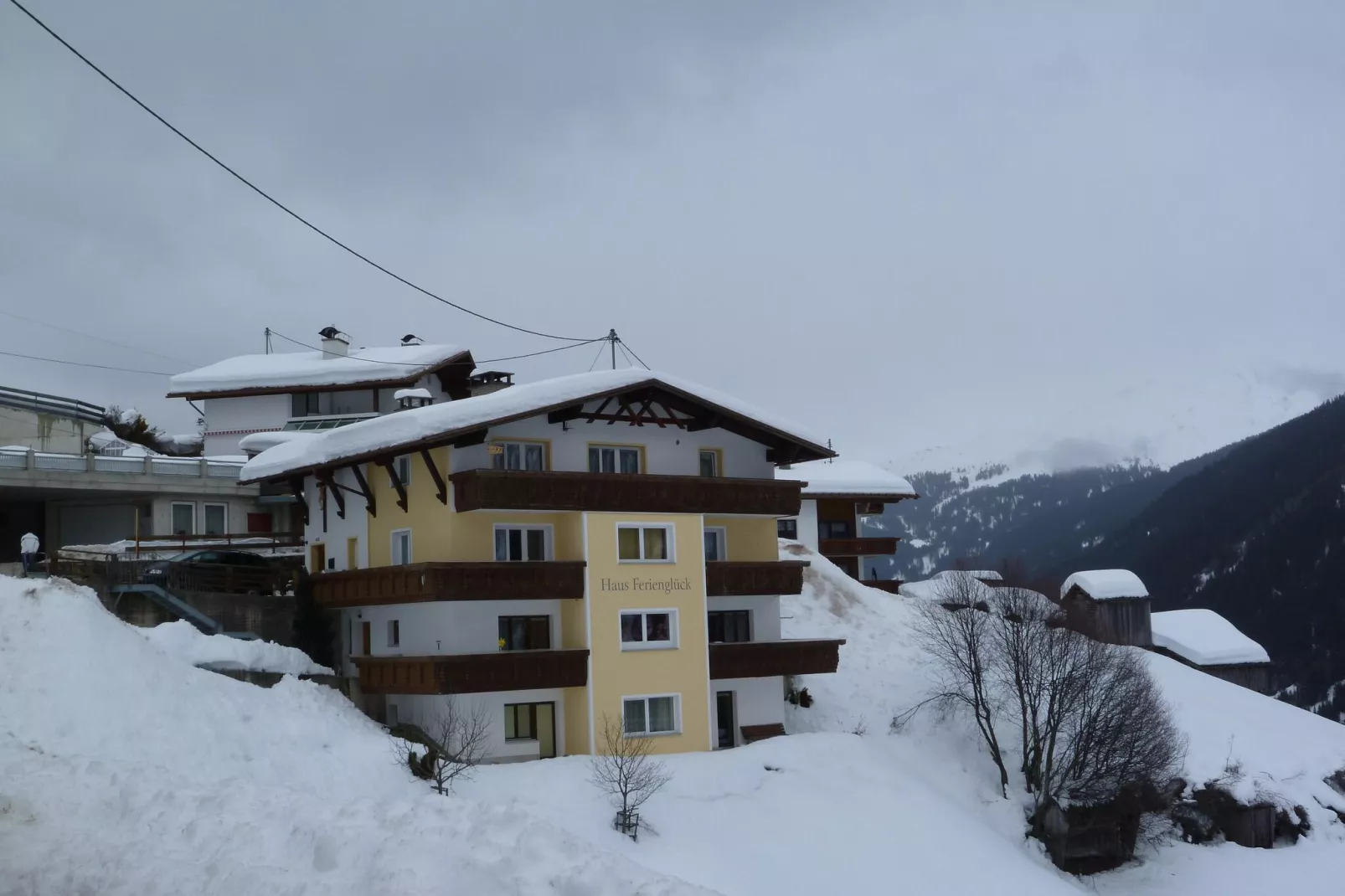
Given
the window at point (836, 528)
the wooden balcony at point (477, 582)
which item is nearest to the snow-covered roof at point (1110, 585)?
the window at point (836, 528)

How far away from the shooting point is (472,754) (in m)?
34.4

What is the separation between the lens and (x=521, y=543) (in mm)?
37406

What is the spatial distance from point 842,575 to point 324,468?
26983 mm

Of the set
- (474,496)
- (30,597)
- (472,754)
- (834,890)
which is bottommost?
(834,890)

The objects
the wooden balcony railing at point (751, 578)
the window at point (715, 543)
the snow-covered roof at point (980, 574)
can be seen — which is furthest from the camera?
the snow-covered roof at point (980, 574)

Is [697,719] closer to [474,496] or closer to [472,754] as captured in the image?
[472,754]

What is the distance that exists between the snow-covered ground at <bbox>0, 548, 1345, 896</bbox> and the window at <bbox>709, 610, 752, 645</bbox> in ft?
13.4

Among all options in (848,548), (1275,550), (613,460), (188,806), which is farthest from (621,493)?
(1275,550)

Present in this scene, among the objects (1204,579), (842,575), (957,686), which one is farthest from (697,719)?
(1204,579)

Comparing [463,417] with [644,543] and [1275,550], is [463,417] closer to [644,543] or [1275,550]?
[644,543]

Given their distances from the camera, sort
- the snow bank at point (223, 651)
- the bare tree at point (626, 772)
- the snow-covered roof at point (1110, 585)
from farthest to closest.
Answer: the snow-covered roof at point (1110, 585) → the snow bank at point (223, 651) → the bare tree at point (626, 772)

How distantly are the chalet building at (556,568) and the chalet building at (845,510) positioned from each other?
25265mm

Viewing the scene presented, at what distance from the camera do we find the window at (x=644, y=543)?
37.6m

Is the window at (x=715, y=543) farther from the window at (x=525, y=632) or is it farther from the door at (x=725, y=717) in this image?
the window at (x=525, y=632)
